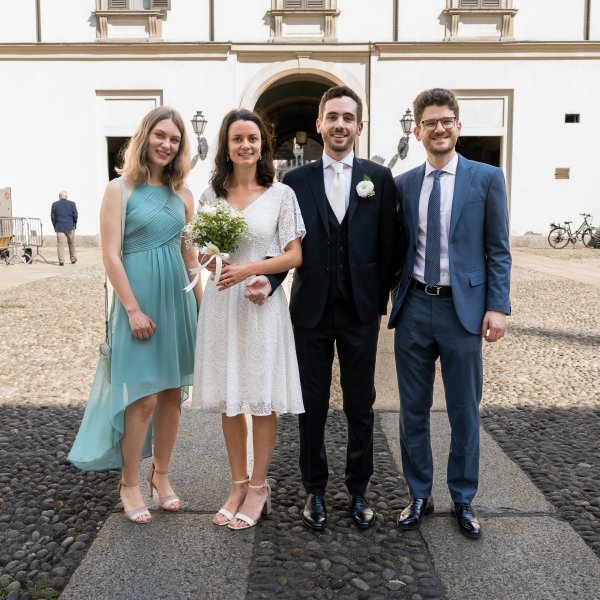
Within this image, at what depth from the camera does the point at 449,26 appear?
750 inches

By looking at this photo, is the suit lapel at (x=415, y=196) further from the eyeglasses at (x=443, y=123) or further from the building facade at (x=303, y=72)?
the building facade at (x=303, y=72)

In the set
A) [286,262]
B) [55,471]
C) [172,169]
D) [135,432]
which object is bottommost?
[55,471]

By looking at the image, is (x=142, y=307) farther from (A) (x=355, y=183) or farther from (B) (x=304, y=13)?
(B) (x=304, y=13)

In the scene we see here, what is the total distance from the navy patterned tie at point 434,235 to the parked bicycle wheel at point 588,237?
18.2 m

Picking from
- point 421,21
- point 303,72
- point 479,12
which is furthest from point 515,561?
point 479,12

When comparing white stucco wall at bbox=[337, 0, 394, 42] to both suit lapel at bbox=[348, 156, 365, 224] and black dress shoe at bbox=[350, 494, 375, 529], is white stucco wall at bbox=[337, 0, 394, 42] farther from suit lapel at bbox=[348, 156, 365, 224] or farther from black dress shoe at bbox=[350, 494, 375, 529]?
black dress shoe at bbox=[350, 494, 375, 529]

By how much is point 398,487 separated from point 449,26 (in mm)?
18168

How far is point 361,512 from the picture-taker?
118 inches

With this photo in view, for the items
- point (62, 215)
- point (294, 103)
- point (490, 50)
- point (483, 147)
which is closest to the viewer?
point (62, 215)

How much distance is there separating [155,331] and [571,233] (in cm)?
1873

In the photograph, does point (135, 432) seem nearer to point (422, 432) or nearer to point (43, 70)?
point (422, 432)

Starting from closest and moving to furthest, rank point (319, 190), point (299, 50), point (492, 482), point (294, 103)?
point (319, 190), point (492, 482), point (299, 50), point (294, 103)

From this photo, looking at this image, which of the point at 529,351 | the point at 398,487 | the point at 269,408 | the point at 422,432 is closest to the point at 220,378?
the point at 269,408

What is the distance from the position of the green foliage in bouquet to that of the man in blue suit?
0.77 metres
